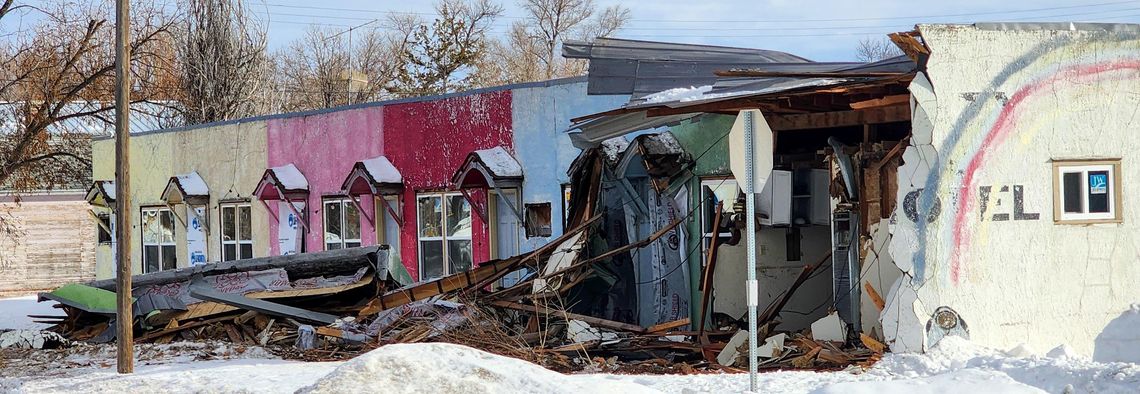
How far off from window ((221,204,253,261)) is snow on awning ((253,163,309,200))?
4.78 ft

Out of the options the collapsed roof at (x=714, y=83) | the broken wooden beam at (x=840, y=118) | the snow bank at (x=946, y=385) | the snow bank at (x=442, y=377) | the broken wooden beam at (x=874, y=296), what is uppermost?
A: the collapsed roof at (x=714, y=83)

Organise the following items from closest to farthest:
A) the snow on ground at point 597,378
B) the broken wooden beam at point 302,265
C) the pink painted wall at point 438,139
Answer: the snow on ground at point 597,378
the broken wooden beam at point 302,265
the pink painted wall at point 438,139

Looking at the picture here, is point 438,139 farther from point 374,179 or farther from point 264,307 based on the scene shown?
point 264,307

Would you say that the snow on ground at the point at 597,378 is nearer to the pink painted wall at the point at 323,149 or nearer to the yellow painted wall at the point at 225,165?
the pink painted wall at the point at 323,149

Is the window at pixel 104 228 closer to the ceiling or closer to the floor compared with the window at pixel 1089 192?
closer to the floor

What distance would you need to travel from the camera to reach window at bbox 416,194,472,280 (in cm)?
1943

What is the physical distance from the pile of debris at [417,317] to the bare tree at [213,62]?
13487 mm

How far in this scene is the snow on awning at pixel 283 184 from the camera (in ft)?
72.7

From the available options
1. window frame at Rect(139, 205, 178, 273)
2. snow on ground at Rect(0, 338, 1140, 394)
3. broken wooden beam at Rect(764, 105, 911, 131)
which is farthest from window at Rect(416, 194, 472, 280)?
window frame at Rect(139, 205, 178, 273)

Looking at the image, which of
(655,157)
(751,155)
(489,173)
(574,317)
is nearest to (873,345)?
(751,155)

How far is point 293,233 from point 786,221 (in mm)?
11777

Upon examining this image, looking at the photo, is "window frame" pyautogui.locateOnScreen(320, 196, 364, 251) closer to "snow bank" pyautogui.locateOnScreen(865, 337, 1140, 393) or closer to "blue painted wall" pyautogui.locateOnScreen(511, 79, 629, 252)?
"blue painted wall" pyautogui.locateOnScreen(511, 79, 629, 252)

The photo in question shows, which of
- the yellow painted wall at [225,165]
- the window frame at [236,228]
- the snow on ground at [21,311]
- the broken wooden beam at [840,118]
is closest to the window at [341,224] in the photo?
the yellow painted wall at [225,165]

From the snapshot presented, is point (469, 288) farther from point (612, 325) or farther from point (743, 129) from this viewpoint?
point (743, 129)
